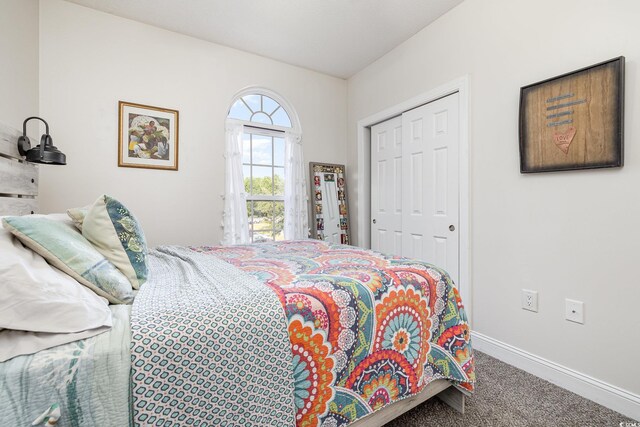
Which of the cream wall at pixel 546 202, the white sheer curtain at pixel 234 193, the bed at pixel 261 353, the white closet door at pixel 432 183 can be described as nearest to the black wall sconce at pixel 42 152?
the bed at pixel 261 353

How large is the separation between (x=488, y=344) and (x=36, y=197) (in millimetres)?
3670

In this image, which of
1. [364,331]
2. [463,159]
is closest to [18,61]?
[364,331]

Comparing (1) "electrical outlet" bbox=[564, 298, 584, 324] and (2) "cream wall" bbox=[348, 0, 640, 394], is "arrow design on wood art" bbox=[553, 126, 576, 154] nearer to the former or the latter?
(2) "cream wall" bbox=[348, 0, 640, 394]

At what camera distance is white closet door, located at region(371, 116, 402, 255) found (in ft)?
10.6

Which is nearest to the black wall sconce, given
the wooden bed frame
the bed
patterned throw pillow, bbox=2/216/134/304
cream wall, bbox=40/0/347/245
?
the bed

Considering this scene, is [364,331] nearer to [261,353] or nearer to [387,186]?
[261,353]

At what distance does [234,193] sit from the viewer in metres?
3.18

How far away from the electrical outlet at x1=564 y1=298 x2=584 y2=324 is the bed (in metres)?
0.86

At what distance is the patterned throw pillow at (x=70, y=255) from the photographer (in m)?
0.90

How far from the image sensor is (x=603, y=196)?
1.67 metres

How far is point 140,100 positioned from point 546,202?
344 centimetres

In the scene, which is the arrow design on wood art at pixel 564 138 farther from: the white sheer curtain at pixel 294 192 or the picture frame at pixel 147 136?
the picture frame at pixel 147 136

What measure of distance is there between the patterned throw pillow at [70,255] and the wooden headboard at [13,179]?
1.05 m

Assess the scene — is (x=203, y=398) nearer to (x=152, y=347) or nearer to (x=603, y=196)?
(x=152, y=347)
